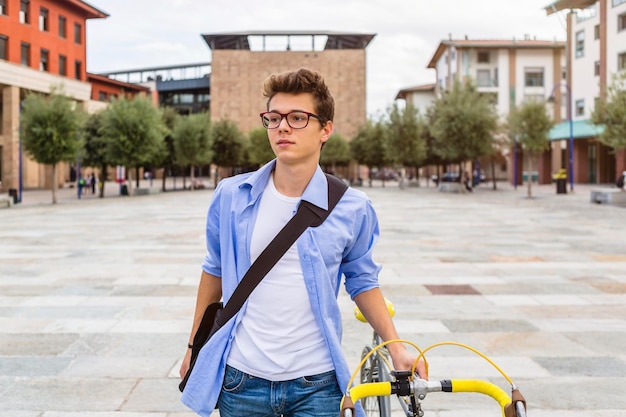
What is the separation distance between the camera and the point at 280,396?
7.64ft

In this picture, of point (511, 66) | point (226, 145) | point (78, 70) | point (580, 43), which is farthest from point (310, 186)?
point (511, 66)

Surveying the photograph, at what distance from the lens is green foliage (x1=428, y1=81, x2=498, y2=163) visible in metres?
40.0

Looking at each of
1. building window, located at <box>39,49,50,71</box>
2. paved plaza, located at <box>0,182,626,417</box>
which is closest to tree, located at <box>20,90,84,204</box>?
paved plaza, located at <box>0,182,626,417</box>

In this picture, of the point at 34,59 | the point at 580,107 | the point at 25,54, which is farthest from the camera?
the point at 580,107

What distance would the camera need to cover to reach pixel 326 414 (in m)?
2.37

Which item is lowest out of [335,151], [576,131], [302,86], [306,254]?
[306,254]

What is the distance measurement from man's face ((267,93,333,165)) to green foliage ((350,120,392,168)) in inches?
2258

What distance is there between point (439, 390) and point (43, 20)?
167 ft

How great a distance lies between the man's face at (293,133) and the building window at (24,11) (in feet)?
156

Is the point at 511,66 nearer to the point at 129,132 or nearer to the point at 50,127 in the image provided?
the point at 129,132

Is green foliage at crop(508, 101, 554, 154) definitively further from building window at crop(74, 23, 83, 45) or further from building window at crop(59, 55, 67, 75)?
building window at crop(74, 23, 83, 45)

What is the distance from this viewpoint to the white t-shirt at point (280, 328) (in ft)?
7.63

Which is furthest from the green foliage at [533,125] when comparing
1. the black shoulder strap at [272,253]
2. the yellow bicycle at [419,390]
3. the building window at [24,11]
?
the yellow bicycle at [419,390]

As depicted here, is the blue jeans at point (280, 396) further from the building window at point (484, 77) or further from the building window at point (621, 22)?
the building window at point (484, 77)
